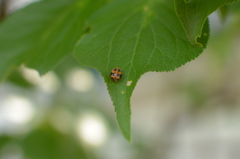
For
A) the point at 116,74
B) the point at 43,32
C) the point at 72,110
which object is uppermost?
the point at 72,110

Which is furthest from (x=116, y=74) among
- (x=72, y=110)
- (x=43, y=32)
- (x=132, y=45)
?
(x=72, y=110)

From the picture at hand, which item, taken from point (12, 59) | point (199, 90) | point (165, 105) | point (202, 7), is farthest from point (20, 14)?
point (165, 105)

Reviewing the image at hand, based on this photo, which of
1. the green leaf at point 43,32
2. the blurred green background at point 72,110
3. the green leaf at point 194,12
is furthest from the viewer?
the blurred green background at point 72,110

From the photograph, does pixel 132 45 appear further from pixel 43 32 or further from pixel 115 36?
pixel 43 32

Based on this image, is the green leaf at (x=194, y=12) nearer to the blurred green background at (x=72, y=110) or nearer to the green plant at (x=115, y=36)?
the green plant at (x=115, y=36)

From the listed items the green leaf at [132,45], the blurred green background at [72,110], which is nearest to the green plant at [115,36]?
the green leaf at [132,45]

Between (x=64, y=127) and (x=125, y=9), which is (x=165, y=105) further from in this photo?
(x=125, y=9)

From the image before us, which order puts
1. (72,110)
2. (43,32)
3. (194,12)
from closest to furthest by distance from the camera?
(194,12) < (43,32) < (72,110)

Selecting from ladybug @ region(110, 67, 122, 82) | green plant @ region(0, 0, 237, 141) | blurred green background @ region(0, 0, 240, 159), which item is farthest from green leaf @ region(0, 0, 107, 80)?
blurred green background @ region(0, 0, 240, 159)
